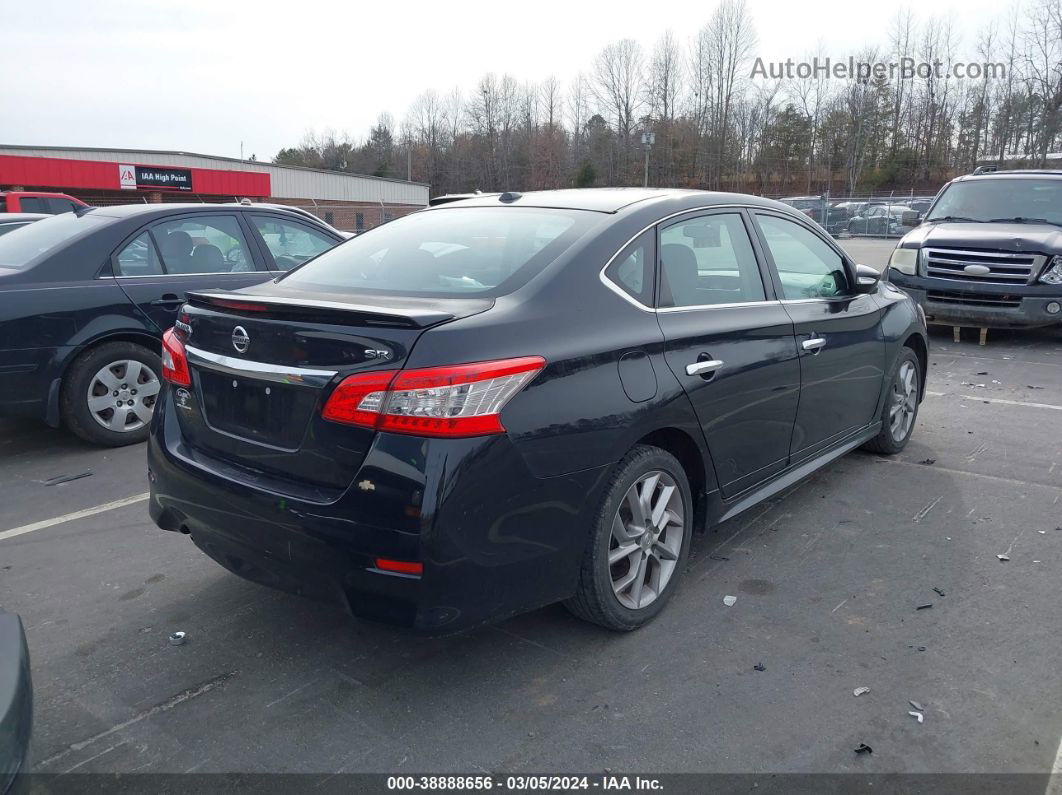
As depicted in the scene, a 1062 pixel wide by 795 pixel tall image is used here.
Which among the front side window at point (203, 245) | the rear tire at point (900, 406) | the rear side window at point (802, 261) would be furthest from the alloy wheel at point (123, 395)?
the rear tire at point (900, 406)

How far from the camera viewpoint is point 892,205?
34.8 metres

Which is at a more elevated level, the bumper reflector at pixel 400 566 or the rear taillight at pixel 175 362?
the rear taillight at pixel 175 362

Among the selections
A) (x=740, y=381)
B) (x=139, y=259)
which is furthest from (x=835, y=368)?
(x=139, y=259)

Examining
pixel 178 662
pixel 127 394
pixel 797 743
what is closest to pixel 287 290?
pixel 178 662

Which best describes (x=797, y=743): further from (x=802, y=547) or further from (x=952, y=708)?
(x=802, y=547)

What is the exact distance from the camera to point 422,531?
8.32 ft

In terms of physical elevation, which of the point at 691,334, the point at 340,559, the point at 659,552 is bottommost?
the point at 659,552

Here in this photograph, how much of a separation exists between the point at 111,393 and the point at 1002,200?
1029cm

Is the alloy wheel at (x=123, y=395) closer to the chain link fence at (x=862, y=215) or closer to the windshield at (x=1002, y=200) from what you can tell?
the windshield at (x=1002, y=200)

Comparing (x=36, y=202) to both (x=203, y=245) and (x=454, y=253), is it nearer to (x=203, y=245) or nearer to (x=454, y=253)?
(x=203, y=245)

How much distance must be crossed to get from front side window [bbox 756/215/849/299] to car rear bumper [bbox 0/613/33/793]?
350 centimetres

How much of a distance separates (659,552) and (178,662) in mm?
1888

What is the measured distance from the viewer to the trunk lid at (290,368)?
2650 millimetres

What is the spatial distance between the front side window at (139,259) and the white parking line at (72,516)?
187 cm
